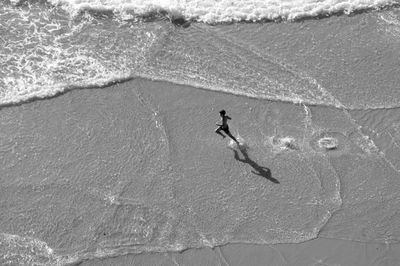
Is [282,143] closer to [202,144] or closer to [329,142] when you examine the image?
[329,142]

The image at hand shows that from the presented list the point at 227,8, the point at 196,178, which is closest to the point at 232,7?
the point at 227,8

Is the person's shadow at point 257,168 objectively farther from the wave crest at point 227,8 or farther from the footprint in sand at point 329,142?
the wave crest at point 227,8

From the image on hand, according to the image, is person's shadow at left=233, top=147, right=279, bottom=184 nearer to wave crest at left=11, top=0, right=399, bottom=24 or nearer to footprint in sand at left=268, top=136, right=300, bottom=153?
footprint in sand at left=268, top=136, right=300, bottom=153

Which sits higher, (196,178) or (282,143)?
(282,143)

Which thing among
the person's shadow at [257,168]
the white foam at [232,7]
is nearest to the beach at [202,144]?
the person's shadow at [257,168]

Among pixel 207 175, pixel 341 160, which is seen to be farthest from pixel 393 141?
pixel 207 175

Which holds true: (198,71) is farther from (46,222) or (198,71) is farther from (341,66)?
(46,222)
